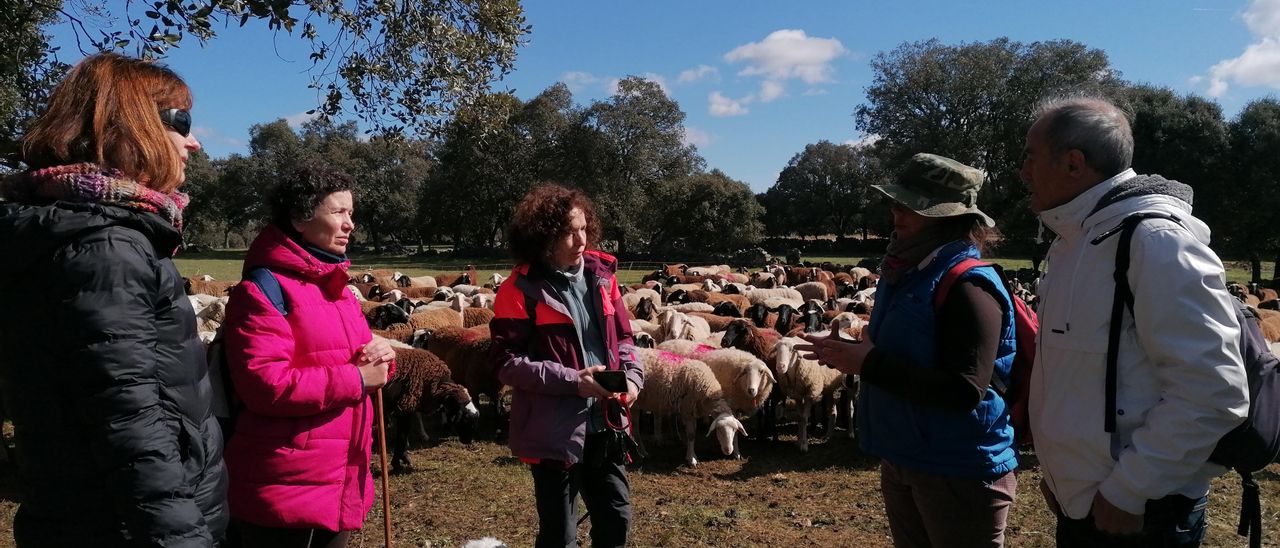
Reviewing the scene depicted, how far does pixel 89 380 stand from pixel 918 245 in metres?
2.38

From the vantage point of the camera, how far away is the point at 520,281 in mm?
3070

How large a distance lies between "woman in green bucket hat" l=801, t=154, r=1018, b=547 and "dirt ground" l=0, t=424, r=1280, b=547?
2.83 m

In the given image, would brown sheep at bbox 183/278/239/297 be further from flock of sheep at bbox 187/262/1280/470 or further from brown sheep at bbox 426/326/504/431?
brown sheep at bbox 426/326/504/431

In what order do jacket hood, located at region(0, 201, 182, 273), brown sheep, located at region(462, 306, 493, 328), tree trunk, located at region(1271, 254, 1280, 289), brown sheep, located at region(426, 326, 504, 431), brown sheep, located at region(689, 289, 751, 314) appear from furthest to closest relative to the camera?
tree trunk, located at region(1271, 254, 1280, 289) → brown sheep, located at region(689, 289, 751, 314) → brown sheep, located at region(462, 306, 493, 328) → brown sheep, located at region(426, 326, 504, 431) → jacket hood, located at region(0, 201, 182, 273)

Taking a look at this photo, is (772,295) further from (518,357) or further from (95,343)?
(95,343)

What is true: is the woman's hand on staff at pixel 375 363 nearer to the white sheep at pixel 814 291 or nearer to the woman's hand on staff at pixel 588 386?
the woman's hand on staff at pixel 588 386

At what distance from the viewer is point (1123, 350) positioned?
6.24 feet

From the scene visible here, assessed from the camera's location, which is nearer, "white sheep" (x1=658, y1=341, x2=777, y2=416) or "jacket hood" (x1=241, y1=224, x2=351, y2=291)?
"jacket hood" (x1=241, y1=224, x2=351, y2=291)

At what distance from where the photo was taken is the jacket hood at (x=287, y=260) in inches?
94.4

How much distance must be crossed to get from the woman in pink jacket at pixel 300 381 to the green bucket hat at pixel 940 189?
194cm

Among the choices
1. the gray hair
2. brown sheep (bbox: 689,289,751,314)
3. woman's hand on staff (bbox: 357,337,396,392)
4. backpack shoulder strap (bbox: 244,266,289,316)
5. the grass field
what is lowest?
the grass field

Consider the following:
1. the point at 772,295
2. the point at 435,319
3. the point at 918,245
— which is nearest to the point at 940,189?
the point at 918,245

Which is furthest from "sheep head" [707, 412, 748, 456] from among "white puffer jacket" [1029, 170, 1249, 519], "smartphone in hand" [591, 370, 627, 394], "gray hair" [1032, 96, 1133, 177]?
"gray hair" [1032, 96, 1133, 177]

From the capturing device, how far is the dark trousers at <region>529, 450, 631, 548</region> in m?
2.99
